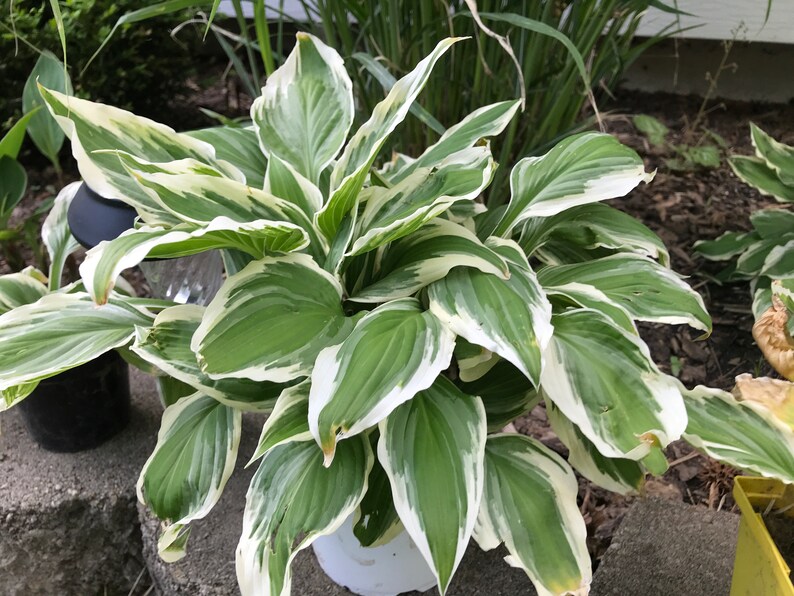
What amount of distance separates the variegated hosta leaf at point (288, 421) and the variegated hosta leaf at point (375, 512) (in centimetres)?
10

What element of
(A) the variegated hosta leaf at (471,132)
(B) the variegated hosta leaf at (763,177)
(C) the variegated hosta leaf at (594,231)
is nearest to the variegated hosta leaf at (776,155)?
(B) the variegated hosta leaf at (763,177)

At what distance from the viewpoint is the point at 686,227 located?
1764mm

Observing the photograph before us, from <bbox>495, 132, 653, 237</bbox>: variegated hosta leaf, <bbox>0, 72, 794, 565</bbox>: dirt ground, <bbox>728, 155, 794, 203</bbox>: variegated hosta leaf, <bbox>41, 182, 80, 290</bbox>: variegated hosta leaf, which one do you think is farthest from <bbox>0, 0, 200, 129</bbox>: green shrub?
<bbox>728, 155, 794, 203</bbox>: variegated hosta leaf

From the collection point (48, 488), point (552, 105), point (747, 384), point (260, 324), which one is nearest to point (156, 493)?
point (260, 324)

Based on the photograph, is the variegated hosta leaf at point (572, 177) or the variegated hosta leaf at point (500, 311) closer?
the variegated hosta leaf at point (500, 311)

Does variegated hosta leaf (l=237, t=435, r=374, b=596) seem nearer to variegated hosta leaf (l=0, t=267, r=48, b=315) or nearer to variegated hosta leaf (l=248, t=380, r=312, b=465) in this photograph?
variegated hosta leaf (l=248, t=380, r=312, b=465)

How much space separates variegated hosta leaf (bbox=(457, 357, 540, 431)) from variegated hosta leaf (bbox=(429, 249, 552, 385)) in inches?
5.0

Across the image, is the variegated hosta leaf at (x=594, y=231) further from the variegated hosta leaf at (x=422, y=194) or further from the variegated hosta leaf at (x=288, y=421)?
the variegated hosta leaf at (x=288, y=421)

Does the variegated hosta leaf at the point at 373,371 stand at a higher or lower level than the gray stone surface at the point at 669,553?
higher

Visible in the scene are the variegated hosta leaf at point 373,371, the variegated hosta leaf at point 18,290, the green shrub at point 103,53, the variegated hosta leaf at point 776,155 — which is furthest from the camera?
the green shrub at point 103,53

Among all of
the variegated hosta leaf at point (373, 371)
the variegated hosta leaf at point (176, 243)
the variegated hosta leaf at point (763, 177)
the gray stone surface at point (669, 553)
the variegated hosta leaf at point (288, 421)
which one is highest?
the variegated hosta leaf at point (176, 243)

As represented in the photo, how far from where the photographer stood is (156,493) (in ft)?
2.63

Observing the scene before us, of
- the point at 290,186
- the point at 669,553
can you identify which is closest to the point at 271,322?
the point at 290,186

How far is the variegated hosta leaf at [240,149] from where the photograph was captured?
954 mm
